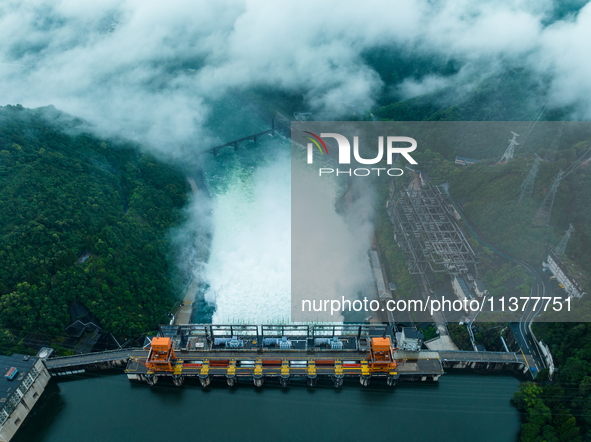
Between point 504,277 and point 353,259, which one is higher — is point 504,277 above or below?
below

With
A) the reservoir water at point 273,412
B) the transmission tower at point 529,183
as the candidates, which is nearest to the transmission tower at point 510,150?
the transmission tower at point 529,183

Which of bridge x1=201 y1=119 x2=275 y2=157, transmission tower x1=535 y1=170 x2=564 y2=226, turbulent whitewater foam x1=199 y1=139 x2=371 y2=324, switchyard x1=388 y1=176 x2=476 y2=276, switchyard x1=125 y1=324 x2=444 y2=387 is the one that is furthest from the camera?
bridge x1=201 y1=119 x2=275 y2=157

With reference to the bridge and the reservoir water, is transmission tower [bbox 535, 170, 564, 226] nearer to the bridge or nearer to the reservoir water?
the reservoir water

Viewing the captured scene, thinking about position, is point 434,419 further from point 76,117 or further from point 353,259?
point 76,117

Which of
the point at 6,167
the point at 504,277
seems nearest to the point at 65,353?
the point at 6,167

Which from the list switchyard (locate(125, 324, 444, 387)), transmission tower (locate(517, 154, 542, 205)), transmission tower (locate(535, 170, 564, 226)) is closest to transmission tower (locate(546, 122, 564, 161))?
transmission tower (locate(517, 154, 542, 205))

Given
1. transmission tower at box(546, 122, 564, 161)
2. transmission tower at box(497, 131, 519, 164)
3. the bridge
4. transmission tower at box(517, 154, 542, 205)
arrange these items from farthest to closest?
1. the bridge
2. transmission tower at box(497, 131, 519, 164)
3. transmission tower at box(546, 122, 564, 161)
4. transmission tower at box(517, 154, 542, 205)
